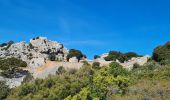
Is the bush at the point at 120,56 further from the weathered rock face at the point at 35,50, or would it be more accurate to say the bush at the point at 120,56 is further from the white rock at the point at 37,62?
the white rock at the point at 37,62

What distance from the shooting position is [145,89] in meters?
42.1

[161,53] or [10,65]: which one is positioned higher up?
[10,65]

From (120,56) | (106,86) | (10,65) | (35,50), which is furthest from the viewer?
(35,50)

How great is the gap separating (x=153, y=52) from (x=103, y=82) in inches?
1667

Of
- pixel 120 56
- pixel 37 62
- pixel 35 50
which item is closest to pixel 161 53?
pixel 120 56

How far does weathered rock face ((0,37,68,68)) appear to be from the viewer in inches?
4665

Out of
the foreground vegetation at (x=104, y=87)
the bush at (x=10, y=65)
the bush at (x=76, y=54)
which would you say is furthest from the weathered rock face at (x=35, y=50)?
the foreground vegetation at (x=104, y=87)

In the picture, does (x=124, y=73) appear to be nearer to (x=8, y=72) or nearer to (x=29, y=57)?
(x=8, y=72)

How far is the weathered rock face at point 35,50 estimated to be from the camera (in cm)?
11850

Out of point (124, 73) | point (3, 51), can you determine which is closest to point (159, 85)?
point (124, 73)

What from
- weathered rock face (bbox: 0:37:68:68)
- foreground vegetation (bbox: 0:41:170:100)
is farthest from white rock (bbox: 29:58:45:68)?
foreground vegetation (bbox: 0:41:170:100)

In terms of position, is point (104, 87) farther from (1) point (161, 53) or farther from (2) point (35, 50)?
(2) point (35, 50)

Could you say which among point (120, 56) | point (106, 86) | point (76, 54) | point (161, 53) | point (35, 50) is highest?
point (35, 50)

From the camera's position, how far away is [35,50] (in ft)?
→ 407
